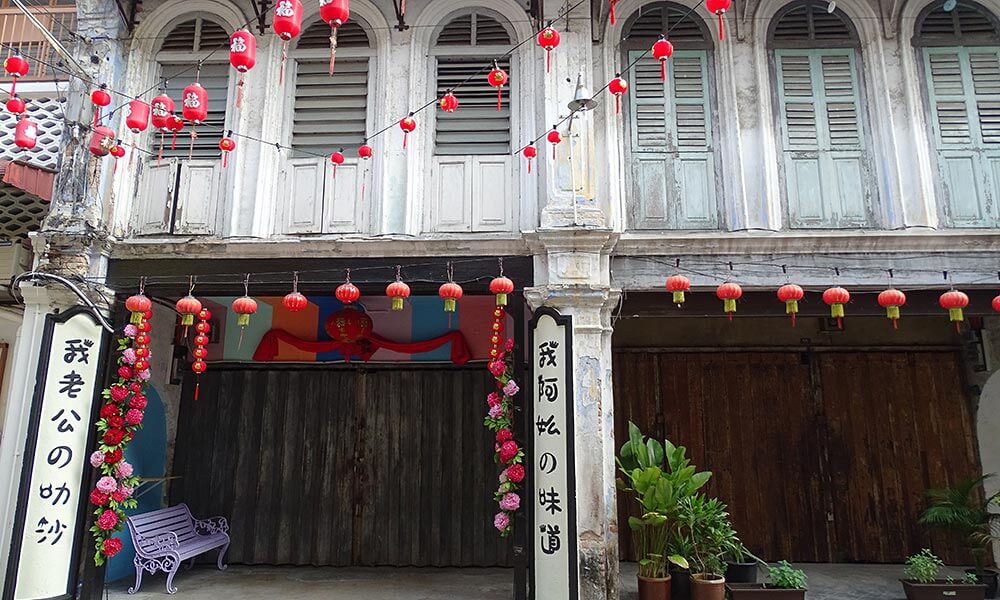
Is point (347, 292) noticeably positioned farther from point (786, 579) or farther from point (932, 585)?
point (932, 585)

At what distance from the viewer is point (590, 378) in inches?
284

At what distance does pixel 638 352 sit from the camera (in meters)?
10.2

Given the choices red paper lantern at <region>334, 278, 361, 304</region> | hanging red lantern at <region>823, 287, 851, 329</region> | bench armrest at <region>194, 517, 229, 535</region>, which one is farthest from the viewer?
bench armrest at <region>194, 517, 229, 535</region>

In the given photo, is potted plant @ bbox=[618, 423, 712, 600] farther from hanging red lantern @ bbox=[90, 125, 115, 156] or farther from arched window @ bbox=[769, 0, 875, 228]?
hanging red lantern @ bbox=[90, 125, 115, 156]

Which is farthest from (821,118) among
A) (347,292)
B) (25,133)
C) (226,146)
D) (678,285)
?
(25,133)

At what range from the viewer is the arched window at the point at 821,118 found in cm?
784

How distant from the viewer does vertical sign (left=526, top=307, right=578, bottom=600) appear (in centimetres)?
671

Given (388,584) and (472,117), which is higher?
(472,117)

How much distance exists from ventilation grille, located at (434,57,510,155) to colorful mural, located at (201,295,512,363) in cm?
254

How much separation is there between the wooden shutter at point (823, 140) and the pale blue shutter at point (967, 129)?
0.90 metres

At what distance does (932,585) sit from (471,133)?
734 centimetres

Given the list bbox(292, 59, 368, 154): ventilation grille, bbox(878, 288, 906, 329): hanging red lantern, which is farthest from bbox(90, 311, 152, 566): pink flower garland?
bbox(878, 288, 906, 329): hanging red lantern

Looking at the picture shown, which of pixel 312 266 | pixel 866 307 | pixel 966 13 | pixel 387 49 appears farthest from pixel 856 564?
pixel 387 49

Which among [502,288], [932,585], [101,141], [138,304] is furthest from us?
[101,141]
